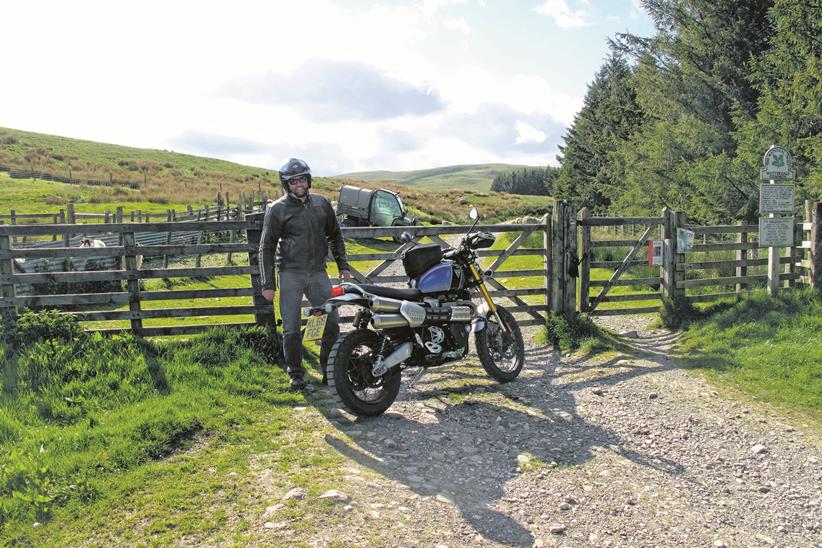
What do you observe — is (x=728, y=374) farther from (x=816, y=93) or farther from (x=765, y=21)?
(x=765, y=21)

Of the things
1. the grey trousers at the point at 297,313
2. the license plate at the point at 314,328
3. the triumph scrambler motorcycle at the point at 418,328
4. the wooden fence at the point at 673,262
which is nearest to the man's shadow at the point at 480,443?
the triumph scrambler motorcycle at the point at 418,328

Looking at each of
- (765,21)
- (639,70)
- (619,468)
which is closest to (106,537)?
(619,468)

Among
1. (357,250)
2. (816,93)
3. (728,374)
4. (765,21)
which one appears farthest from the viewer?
(357,250)

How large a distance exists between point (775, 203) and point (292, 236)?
25.7 ft

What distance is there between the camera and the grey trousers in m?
6.27

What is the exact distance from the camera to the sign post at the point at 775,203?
988 cm

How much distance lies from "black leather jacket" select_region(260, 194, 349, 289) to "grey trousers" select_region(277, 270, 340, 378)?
10 cm

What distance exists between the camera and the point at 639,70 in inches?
1018

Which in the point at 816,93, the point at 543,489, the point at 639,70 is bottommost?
the point at 543,489

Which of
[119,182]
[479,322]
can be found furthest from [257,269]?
[119,182]

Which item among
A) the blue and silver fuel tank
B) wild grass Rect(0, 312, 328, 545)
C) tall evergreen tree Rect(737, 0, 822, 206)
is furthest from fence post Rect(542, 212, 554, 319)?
tall evergreen tree Rect(737, 0, 822, 206)

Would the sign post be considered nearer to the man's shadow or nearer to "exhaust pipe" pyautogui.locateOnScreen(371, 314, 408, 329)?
the man's shadow

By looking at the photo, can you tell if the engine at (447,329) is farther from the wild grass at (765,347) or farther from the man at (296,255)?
the wild grass at (765,347)

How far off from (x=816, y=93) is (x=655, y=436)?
14963 mm
